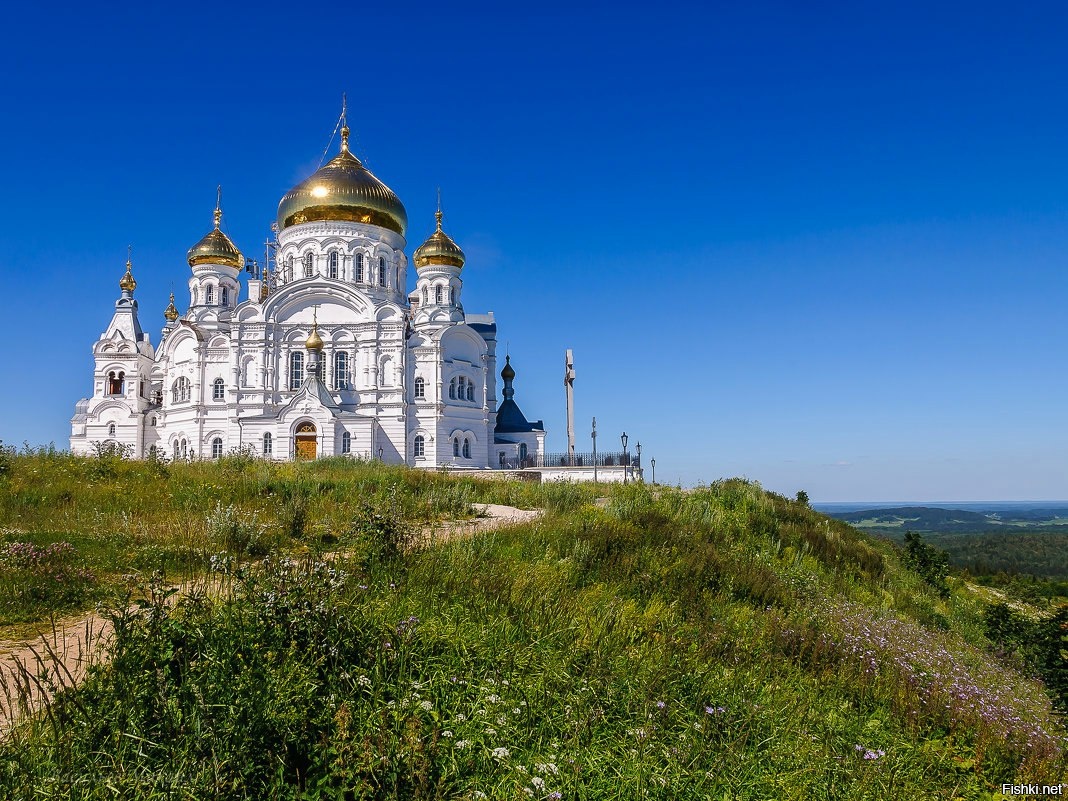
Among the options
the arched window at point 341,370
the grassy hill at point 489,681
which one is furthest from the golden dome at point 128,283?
the grassy hill at point 489,681

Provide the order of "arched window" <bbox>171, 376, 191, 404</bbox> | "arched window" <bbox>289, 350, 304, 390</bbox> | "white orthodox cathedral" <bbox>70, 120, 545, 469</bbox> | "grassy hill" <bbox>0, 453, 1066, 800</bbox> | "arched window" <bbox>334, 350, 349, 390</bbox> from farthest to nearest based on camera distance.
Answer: "arched window" <bbox>171, 376, 191, 404</bbox>, "arched window" <bbox>334, 350, 349, 390</bbox>, "arched window" <bbox>289, 350, 304, 390</bbox>, "white orthodox cathedral" <bbox>70, 120, 545, 469</bbox>, "grassy hill" <bbox>0, 453, 1066, 800</bbox>

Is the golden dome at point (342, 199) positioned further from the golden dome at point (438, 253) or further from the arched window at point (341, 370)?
the arched window at point (341, 370)

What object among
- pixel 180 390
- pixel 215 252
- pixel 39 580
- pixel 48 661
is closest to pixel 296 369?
pixel 180 390

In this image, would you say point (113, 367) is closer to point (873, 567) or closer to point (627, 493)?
point (627, 493)

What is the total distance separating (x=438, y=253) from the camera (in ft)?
134

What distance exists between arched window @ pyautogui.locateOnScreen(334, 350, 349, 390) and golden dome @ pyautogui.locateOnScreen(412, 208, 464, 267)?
7338mm

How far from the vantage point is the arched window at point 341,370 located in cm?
3716

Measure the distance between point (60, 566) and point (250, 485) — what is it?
5.18m

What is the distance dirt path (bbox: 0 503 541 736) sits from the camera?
3741 millimetres

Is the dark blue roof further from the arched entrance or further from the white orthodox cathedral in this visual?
the arched entrance

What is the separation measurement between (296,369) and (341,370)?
7.22 ft

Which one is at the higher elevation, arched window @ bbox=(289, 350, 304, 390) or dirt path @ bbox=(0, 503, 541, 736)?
arched window @ bbox=(289, 350, 304, 390)

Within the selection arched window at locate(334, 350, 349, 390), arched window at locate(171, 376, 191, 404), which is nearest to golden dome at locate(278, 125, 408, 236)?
arched window at locate(334, 350, 349, 390)

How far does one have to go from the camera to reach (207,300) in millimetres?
40344
